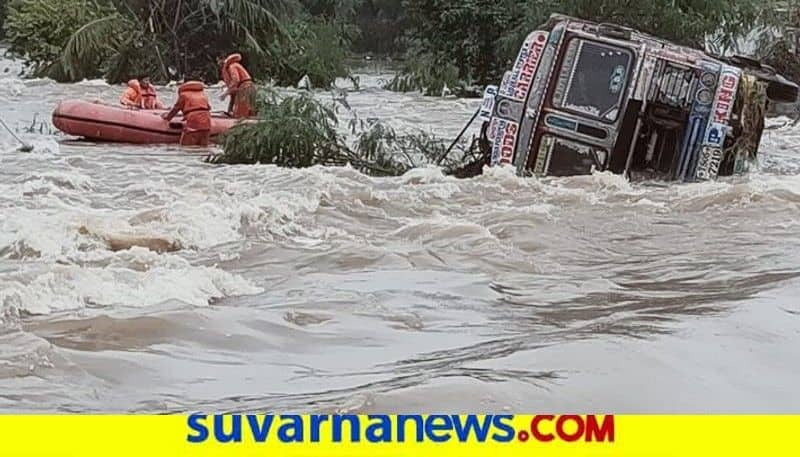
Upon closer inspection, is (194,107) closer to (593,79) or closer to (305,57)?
(593,79)

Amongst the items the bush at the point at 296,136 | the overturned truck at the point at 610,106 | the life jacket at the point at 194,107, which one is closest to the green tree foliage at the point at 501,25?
the life jacket at the point at 194,107

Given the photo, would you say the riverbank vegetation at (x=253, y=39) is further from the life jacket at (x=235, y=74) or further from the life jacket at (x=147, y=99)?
the life jacket at (x=235, y=74)

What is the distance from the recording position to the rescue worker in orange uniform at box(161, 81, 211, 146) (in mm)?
14836

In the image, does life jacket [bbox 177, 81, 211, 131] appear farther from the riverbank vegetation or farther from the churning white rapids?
the riverbank vegetation

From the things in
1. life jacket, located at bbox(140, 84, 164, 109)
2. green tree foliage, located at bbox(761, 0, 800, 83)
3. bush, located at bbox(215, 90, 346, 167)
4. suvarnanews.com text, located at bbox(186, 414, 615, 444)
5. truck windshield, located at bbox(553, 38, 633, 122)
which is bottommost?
life jacket, located at bbox(140, 84, 164, 109)

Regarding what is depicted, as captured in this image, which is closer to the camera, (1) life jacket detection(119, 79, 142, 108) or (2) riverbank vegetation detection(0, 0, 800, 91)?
(1) life jacket detection(119, 79, 142, 108)

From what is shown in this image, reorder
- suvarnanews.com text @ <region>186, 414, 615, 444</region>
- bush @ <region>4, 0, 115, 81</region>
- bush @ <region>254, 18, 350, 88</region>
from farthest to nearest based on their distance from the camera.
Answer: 1. bush @ <region>4, 0, 115, 81</region>
2. bush @ <region>254, 18, 350, 88</region>
3. suvarnanews.com text @ <region>186, 414, 615, 444</region>

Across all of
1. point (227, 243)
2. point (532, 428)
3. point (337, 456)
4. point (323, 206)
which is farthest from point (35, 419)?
point (323, 206)

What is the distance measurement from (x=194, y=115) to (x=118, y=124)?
107cm

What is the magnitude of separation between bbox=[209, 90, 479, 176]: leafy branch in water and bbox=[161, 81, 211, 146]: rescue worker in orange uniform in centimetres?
221

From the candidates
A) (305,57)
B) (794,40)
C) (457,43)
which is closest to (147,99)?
(794,40)

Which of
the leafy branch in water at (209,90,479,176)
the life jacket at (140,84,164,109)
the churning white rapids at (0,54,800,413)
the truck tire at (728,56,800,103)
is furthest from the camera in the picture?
the life jacket at (140,84,164,109)

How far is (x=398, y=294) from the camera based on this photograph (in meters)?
6.34

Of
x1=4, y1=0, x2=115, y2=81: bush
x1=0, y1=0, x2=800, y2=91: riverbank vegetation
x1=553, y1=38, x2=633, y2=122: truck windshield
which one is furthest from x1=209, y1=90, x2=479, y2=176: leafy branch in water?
x1=4, y1=0, x2=115, y2=81: bush
